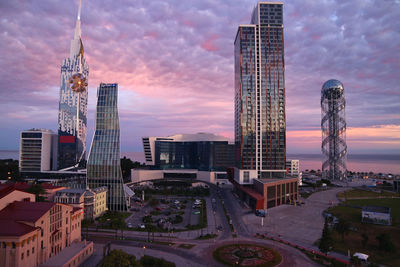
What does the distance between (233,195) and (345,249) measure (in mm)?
72894

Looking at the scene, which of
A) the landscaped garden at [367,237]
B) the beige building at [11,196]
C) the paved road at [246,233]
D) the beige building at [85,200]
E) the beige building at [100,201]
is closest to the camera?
the beige building at [11,196]

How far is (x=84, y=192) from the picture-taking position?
77312mm

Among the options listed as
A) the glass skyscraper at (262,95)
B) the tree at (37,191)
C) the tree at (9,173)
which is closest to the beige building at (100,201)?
the tree at (37,191)

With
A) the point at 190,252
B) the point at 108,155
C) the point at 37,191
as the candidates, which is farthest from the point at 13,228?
the point at 108,155

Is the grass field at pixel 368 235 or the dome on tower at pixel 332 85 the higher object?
the dome on tower at pixel 332 85

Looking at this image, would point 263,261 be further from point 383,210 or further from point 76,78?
point 76,78

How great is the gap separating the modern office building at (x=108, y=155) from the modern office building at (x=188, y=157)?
232ft

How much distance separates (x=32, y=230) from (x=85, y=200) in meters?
33.4

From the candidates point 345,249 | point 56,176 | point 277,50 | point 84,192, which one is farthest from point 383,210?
point 56,176

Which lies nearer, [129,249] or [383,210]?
[129,249]

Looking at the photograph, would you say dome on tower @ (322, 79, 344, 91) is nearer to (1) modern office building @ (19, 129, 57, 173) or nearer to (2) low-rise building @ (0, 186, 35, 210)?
(2) low-rise building @ (0, 186, 35, 210)

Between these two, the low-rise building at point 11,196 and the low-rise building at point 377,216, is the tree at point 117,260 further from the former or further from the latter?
the low-rise building at point 377,216

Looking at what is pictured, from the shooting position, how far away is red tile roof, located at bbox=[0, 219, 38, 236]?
135 feet

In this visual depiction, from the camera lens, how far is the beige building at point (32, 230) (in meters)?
41.0
